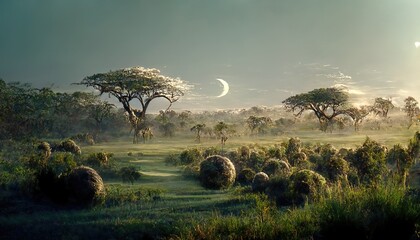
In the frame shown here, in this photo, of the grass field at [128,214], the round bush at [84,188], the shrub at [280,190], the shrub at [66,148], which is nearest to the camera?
the grass field at [128,214]

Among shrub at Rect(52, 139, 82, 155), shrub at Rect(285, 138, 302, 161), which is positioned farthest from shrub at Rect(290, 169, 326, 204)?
shrub at Rect(52, 139, 82, 155)

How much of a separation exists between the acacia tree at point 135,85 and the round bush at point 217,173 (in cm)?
3444

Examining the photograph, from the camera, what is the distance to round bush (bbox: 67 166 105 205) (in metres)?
20.7

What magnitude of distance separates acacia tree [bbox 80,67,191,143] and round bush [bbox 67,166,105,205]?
39.2 metres

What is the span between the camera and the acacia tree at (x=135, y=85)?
60228mm

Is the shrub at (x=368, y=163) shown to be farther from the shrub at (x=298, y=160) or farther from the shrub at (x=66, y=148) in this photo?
the shrub at (x=66, y=148)

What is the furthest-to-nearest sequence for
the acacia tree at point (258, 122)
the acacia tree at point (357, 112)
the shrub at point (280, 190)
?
the acacia tree at point (258, 122) → the acacia tree at point (357, 112) → the shrub at point (280, 190)

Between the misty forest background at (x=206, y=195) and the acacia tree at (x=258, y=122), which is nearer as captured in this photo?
the misty forest background at (x=206, y=195)

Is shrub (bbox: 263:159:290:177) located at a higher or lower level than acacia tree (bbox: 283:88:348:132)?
lower

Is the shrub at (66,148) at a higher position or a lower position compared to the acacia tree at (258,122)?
lower

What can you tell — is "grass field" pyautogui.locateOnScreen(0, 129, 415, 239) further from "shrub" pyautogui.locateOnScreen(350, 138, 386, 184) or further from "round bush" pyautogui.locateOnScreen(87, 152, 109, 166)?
"round bush" pyautogui.locateOnScreen(87, 152, 109, 166)

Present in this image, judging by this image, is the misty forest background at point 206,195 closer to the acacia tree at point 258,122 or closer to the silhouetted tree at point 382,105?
the acacia tree at point 258,122

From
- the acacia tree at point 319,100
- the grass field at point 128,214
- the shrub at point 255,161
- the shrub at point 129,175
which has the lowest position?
the grass field at point 128,214

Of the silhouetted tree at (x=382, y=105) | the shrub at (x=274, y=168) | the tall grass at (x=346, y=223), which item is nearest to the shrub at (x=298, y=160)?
the shrub at (x=274, y=168)
